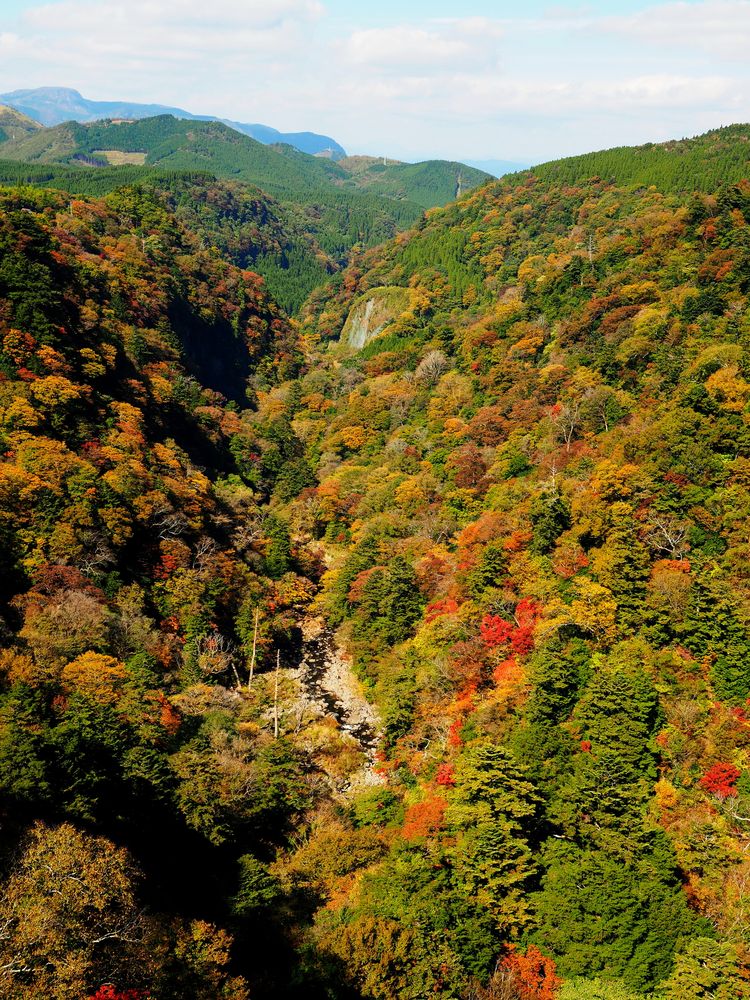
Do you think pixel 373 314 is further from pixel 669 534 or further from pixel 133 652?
pixel 133 652

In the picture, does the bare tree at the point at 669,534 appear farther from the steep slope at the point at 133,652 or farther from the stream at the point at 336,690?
the steep slope at the point at 133,652

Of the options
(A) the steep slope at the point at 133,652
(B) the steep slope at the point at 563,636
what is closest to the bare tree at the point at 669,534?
(B) the steep slope at the point at 563,636

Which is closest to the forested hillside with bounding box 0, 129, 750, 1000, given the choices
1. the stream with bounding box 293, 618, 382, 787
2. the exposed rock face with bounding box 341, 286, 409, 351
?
the stream with bounding box 293, 618, 382, 787

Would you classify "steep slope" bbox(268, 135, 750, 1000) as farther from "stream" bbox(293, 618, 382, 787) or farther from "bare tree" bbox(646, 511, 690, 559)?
"stream" bbox(293, 618, 382, 787)

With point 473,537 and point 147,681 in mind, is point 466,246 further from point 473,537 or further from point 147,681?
point 147,681

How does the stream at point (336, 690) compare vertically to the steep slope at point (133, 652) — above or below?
below

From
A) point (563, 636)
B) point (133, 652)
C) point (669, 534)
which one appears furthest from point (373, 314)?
point (563, 636)

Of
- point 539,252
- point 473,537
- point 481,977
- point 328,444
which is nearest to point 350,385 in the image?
point 328,444
